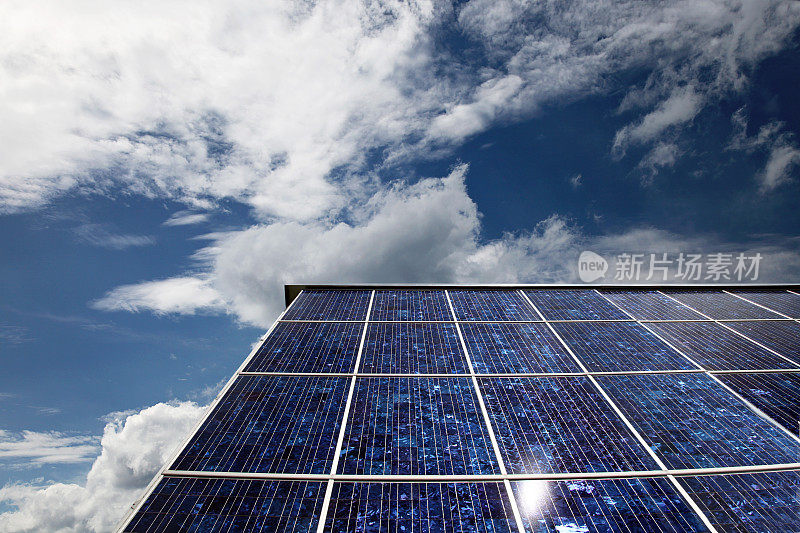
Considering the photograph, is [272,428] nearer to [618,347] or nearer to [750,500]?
[750,500]

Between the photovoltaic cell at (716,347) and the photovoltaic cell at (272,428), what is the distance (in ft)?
53.6

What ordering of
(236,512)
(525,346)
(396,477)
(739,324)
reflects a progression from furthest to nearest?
1. (739,324)
2. (525,346)
3. (396,477)
4. (236,512)

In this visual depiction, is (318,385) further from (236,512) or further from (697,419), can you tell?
(697,419)

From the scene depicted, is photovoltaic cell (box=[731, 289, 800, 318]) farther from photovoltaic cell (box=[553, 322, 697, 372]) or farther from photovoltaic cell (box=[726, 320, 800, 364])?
photovoltaic cell (box=[553, 322, 697, 372])

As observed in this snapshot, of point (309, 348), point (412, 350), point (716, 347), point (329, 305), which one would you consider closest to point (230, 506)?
point (309, 348)

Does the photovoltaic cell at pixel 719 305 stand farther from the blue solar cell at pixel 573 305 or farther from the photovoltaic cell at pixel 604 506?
the photovoltaic cell at pixel 604 506

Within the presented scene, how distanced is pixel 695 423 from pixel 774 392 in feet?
15.7

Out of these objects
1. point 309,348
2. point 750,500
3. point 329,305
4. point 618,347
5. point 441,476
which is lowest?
point 750,500

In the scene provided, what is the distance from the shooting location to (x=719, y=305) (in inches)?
1066

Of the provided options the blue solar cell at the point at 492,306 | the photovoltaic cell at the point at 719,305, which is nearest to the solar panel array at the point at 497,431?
the blue solar cell at the point at 492,306

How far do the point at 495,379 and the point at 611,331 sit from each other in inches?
332

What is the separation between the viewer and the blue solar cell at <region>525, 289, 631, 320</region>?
2447 centimetres

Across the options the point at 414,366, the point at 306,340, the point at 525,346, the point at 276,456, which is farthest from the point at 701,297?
the point at 276,456

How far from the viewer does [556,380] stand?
58.4ft
